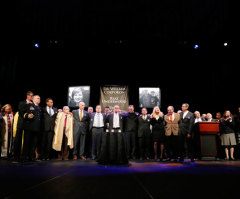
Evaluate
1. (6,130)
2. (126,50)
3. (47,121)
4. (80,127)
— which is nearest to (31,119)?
(47,121)

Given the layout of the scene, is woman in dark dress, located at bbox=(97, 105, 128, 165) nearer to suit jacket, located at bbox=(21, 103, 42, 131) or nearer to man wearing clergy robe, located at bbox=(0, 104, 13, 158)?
suit jacket, located at bbox=(21, 103, 42, 131)

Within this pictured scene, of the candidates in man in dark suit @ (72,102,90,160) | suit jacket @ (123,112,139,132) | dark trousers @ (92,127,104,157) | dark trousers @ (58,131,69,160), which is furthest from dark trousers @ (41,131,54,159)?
suit jacket @ (123,112,139,132)

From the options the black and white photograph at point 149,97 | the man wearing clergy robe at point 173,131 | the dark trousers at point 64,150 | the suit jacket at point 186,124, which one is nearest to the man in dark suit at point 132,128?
the man wearing clergy robe at point 173,131

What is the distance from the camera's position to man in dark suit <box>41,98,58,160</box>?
17.7 ft

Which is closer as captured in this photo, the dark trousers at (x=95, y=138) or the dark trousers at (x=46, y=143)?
the dark trousers at (x=46, y=143)

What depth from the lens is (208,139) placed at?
5637 millimetres

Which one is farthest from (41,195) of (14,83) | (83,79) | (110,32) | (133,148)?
(83,79)

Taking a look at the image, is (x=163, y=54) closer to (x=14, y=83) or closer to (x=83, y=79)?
(x=83, y=79)

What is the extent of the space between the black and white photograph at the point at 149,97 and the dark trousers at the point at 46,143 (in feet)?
14.5

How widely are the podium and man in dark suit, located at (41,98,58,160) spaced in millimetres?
4020

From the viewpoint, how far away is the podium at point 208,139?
5.59 meters

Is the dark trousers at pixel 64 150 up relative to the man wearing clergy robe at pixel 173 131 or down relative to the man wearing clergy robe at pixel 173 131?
down

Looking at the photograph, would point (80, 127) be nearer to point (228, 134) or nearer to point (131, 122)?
point (131, 122)

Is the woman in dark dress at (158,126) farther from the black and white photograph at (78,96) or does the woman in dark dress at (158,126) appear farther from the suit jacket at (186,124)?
the black and white photograph at (78,96)
